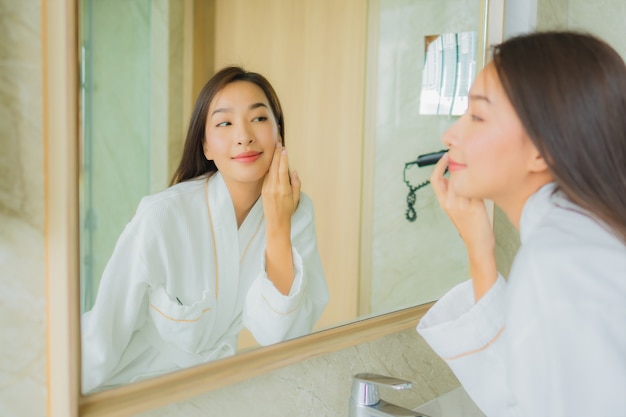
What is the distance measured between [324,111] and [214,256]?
0.30m

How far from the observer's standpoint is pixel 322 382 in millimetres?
1021

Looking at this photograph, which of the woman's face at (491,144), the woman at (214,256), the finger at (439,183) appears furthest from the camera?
the finger at (439,183)

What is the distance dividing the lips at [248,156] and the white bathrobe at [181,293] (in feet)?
0.13

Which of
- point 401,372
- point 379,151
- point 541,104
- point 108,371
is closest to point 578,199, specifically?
point 541,104

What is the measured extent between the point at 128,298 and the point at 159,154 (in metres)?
0.18

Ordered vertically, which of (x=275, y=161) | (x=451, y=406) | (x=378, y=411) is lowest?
(x=451, y=406)

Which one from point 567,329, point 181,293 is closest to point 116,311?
point 181,293

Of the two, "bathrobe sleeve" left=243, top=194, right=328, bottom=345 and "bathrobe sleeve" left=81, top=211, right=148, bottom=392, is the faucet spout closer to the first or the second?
"bathrobe sleeve" left=243, top=194, right=328, bottom=345

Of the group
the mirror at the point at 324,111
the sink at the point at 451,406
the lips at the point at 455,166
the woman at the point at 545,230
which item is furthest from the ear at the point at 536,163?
the sink at the point at 451,406

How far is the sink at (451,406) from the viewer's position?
1.21 meters

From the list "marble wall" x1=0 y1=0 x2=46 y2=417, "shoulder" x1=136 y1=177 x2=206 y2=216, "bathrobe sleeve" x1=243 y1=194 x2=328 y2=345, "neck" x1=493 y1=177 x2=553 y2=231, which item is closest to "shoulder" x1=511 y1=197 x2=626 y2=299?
"neck" x1=493 y1=177 x2=553 y2=231

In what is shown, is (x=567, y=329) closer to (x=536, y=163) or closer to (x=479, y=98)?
(x=536, y=163)

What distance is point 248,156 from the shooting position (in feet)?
2.92

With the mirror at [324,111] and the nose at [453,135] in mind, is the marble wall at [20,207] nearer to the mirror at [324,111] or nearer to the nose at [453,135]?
the mirror at [324,111]
